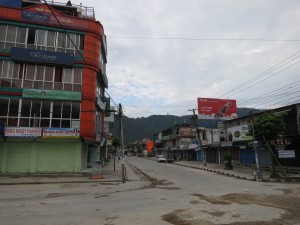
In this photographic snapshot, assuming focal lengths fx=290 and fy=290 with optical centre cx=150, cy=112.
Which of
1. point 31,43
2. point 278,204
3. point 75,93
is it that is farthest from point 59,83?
point 278,204

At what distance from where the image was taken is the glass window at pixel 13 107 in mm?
26375

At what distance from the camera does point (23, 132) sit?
2566 cm

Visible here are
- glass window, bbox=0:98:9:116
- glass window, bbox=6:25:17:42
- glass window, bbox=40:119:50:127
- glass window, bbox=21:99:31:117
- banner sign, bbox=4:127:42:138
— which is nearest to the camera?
banner sign, bbox=4:127:42:138

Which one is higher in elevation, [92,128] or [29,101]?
[29,101]

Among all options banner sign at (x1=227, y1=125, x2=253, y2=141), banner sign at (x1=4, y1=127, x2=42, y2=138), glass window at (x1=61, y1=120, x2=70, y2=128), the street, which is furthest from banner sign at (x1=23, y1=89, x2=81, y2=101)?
banner sign at (x1=227, y1=125, x2=253, y2=141)

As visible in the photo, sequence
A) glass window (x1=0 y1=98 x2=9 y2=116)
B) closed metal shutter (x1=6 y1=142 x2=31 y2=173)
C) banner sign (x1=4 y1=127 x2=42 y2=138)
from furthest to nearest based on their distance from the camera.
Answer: glass window (x1=0 y1=98 x2=9 y2=116) < closed metal shutter (x1=6 y1=142 x2=31 y2=173) < banner sign (x1=4 y1=127 x2=42 y2=138)

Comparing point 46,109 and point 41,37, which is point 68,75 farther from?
point 41,37

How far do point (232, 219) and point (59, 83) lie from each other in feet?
72.8

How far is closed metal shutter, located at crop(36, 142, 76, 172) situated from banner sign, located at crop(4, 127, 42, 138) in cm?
146

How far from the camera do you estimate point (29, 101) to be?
87.9ft

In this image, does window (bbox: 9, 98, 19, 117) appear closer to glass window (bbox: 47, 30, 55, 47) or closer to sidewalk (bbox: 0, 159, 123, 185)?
sidewalk (bbox: 0, 159, 123, 185)

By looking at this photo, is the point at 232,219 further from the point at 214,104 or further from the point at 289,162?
the point at 214,104

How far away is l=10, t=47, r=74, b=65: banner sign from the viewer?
26.6 metres

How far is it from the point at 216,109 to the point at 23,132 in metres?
26.1
